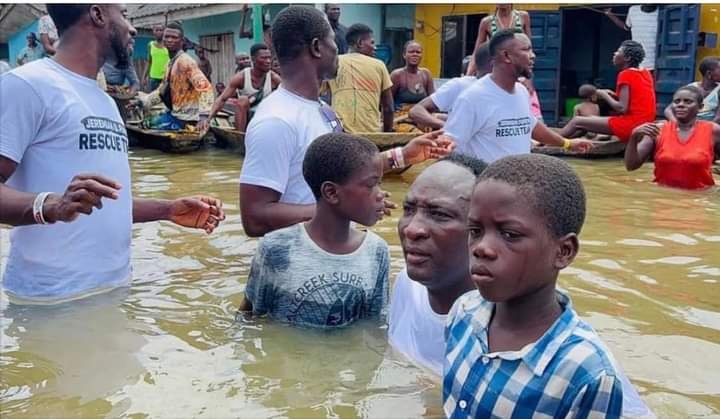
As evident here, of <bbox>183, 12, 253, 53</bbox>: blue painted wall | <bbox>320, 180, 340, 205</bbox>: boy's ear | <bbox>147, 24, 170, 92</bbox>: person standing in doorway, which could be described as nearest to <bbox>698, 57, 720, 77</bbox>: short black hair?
<bbox>320, 180, 340, 205</bbox>: boy's ear

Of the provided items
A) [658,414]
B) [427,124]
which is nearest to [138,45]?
[427,124]

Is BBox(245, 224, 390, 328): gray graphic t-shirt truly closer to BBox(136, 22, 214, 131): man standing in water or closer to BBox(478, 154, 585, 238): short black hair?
BBox(478, 154, 585, 238): short black hair

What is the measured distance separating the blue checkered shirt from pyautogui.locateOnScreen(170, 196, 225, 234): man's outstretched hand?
1810 mm

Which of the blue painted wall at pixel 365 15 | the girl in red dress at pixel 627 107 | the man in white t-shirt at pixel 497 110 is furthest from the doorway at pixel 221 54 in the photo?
the man in white t-shirt at pixel 497 110

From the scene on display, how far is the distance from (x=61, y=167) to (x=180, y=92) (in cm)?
850

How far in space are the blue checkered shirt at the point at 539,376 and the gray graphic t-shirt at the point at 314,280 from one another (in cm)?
141

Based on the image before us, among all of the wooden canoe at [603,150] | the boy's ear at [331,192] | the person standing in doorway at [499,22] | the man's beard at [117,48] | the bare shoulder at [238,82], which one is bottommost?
the wooden canoe at [603,150]

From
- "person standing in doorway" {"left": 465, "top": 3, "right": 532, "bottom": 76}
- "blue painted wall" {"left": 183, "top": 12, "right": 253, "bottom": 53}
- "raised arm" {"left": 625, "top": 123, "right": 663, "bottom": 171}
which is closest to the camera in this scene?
"raised arm" {"left": 625, "top": 123, "right": 663, "bottom": 171}

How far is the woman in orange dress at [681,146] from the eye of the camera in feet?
27.3

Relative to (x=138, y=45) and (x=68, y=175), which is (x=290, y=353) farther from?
(x=138, y=45)

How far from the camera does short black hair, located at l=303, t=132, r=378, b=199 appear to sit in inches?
138

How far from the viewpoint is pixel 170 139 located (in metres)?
11.4

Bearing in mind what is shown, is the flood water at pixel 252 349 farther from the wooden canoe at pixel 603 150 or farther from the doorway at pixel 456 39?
the doorway at pixel 456 39

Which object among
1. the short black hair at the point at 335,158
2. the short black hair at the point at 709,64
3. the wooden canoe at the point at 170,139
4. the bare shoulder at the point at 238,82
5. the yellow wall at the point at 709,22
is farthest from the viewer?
the yellow wall at the point at 709,22
